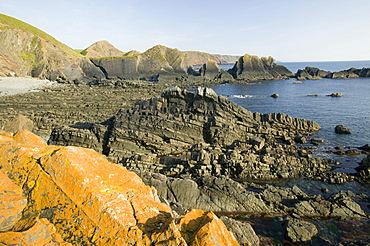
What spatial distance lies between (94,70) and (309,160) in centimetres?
11702

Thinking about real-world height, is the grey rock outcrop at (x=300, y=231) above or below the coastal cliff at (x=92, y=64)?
below

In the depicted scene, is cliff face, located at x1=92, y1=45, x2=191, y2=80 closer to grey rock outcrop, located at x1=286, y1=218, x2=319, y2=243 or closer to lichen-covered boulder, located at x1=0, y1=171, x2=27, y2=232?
grey rock outcrop, located at x1=286, y1=218, x2=319, y2=243

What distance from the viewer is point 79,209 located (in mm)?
5430

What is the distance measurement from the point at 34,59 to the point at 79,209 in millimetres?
124777

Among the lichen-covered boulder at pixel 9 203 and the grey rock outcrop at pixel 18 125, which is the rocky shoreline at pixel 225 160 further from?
the lichen-covered boulder at pixel 9 203

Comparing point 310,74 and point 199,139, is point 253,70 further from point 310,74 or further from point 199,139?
point 199,139

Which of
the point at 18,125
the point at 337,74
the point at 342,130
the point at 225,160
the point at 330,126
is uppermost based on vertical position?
the point at 337,74

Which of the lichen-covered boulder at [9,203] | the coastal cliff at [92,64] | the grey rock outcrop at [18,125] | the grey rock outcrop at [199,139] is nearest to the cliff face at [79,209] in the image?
the lichen-covered boulder at [9,203]

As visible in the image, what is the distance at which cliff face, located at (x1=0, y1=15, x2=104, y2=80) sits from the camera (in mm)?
98456

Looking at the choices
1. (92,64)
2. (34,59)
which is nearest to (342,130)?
(92,64)

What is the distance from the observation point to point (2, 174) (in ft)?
19.2

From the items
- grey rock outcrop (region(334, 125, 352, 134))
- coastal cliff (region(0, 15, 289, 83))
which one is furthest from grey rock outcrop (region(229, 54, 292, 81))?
grey rock outcrop (region(334, 125, 352, 134))

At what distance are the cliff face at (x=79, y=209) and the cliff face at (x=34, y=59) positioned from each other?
109 m

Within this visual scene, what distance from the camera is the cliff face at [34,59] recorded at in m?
98.5
